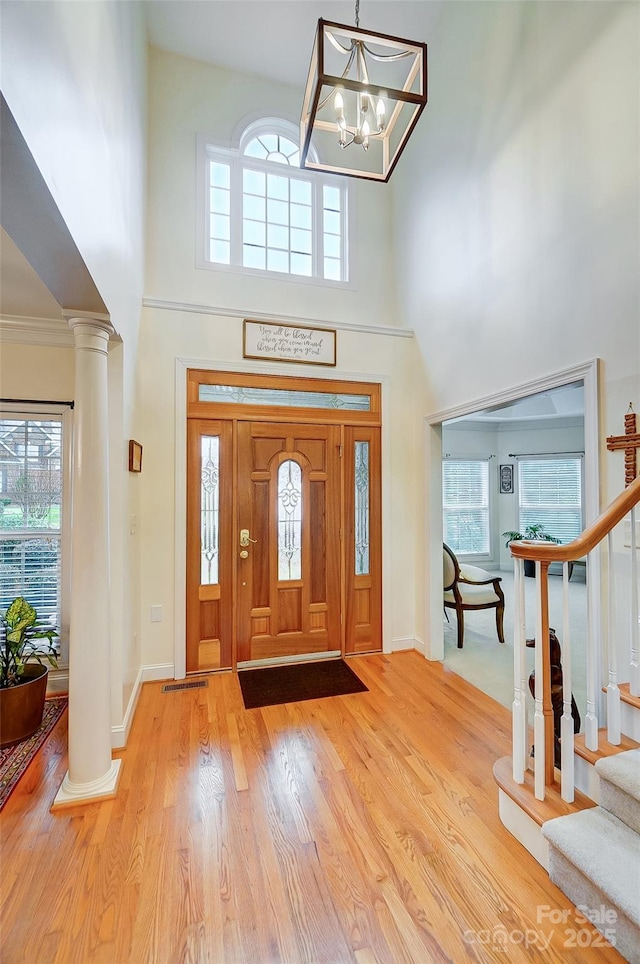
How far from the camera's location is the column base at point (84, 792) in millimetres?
1920

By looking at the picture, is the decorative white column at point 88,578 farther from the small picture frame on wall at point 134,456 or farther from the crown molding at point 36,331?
the crown molding at point 36,331

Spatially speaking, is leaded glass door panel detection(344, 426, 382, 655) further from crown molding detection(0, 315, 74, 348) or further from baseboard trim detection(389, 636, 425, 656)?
crown molding detection(0, 315, 74, 348)

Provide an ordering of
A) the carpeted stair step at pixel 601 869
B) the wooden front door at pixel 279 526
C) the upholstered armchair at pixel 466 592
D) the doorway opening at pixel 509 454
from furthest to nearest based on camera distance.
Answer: the upholstered armchair at pixel 466 592
the wooden front door at pixel 279 526
the doorway opening at pixel 509 454
the carpeted stair step at pixel 601 869

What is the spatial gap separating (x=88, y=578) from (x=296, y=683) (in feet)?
6.06

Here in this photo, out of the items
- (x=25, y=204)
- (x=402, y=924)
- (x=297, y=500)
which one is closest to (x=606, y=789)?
Result: (x=402, y=924)

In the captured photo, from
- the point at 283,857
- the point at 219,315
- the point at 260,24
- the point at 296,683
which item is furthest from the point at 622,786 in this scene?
the point at 260,24

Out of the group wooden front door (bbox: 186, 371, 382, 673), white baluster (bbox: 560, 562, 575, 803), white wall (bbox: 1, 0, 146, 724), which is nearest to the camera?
white wall (bbox: 1, 0, 146, 724)

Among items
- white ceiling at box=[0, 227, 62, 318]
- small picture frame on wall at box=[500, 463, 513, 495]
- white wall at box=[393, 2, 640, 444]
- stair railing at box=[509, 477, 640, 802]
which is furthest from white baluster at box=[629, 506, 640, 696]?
small picture frame on wall at box=[500, 463, 513, 495]

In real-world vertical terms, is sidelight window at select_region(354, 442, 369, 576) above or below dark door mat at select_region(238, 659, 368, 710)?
above

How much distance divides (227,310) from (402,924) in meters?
3.75

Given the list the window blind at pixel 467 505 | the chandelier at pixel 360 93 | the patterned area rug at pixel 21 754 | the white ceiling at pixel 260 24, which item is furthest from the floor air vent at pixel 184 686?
the window blind at pixel 467 505

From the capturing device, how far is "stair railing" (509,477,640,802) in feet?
5.25

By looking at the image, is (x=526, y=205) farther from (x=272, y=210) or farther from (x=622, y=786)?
(x=622, y=786)

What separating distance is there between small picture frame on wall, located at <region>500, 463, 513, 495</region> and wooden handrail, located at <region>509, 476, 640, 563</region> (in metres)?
6.31
